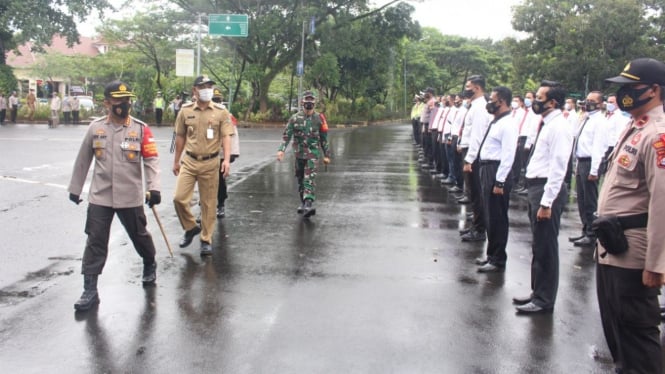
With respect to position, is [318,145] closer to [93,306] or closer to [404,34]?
[93,306]

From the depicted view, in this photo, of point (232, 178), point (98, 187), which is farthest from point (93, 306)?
point (232, 178)

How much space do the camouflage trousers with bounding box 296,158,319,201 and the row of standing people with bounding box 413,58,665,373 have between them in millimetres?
2278

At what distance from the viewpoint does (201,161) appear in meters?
6.80

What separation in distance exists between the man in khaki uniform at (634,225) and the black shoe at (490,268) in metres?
2.70

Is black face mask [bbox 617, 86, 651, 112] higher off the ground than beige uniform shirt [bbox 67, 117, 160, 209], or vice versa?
black face mask [bbox 617, 86, 651, 112]

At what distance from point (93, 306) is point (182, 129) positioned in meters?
2.47

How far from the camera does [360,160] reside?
57.1 ft

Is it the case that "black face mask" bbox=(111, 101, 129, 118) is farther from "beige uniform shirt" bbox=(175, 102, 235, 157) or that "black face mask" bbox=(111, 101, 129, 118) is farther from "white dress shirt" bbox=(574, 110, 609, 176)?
"white dress shirt" bbox=(574, 110, 609, 176)

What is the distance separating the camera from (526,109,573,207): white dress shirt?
4969mm

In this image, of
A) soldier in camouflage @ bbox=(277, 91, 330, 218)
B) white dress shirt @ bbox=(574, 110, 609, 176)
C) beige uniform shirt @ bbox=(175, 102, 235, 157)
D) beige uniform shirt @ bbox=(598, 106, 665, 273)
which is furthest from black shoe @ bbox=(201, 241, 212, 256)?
white dress shirt @ bbox=(574, 110, 609, 176)

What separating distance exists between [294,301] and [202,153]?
231 centimetres

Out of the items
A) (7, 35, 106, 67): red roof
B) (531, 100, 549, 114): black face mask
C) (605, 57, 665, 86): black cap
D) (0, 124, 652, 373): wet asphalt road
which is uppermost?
(7, 35, 106, 67): red roof

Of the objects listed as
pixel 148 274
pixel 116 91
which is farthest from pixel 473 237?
pixel 116 91

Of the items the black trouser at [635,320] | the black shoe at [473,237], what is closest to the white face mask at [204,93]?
the black shoe at [473,237]
